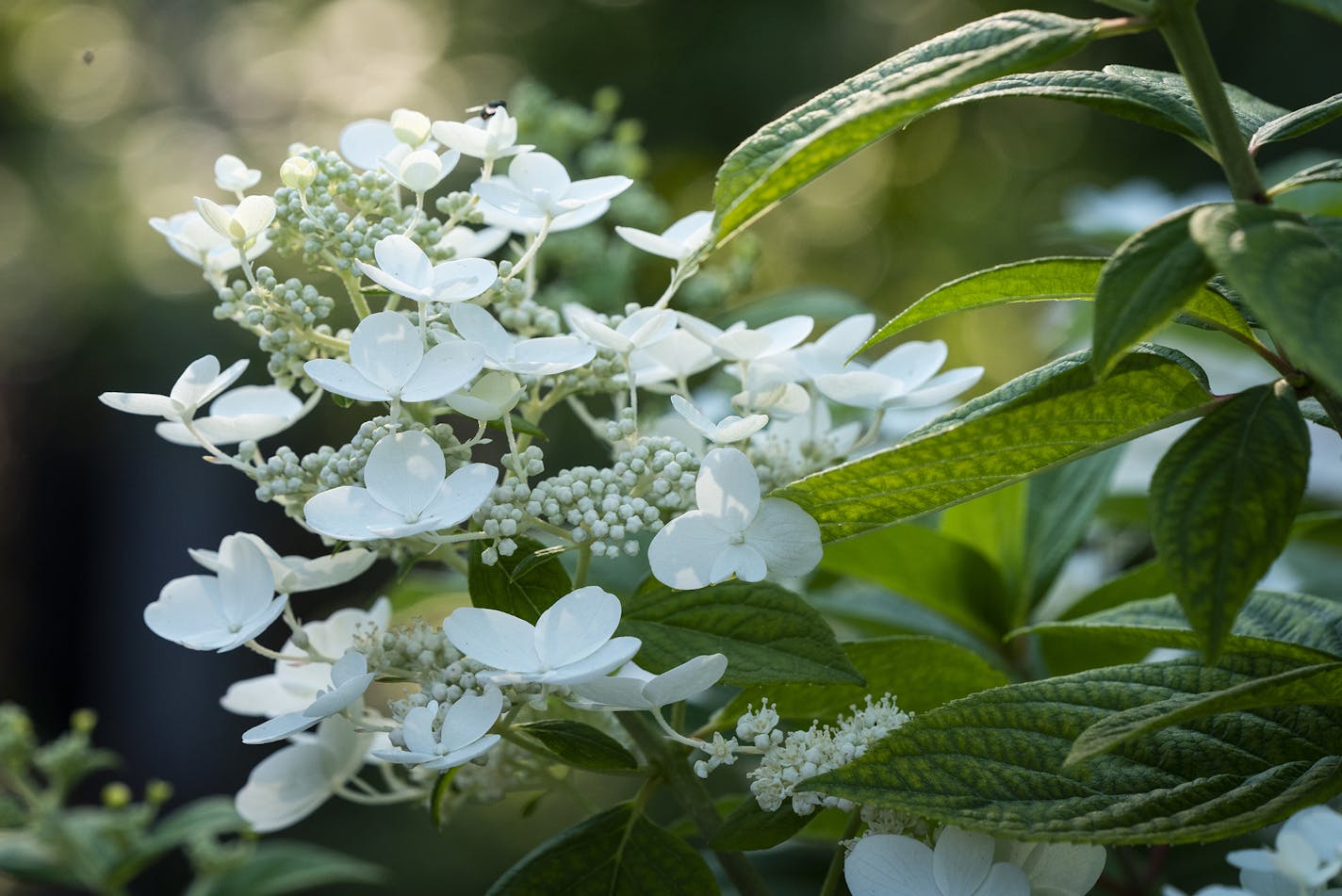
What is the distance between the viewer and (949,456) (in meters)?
0.40

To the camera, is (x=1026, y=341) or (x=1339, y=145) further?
(x=1026, y=341)

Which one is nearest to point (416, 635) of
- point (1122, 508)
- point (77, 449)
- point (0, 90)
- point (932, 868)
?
point (932, 868)

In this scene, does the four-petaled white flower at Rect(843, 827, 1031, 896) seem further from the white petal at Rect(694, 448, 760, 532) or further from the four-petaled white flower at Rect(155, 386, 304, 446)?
the four-petaled white flower at Rect(155, 386, 304, 446)

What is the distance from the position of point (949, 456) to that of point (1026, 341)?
7.17ft

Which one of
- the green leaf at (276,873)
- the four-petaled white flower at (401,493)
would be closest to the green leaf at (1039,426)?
the four-petaled white flower at (401,493)

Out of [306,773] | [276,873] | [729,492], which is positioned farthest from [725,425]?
[276,873]

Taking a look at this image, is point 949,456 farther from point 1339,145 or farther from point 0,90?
point 0,90

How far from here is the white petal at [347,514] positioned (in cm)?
40

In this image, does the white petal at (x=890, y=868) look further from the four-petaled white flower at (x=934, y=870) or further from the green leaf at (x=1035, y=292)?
the green leaf at (x=1035, y=292)

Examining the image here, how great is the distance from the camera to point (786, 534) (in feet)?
1.45

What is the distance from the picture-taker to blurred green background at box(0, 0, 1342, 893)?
114 inches

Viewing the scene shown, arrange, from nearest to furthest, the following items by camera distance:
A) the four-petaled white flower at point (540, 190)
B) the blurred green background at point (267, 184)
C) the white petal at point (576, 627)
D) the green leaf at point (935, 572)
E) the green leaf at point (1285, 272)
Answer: the green leaf at point (1285, 272) < the white petal at point (576, 627) < the four-petaled white flower at point (540, 190) < the green leaf at point (935, 572) < the blurred green background at point (267, 184)

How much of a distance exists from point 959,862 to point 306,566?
261 mm

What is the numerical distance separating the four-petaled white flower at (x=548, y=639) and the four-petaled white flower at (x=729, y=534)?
0.03 m
